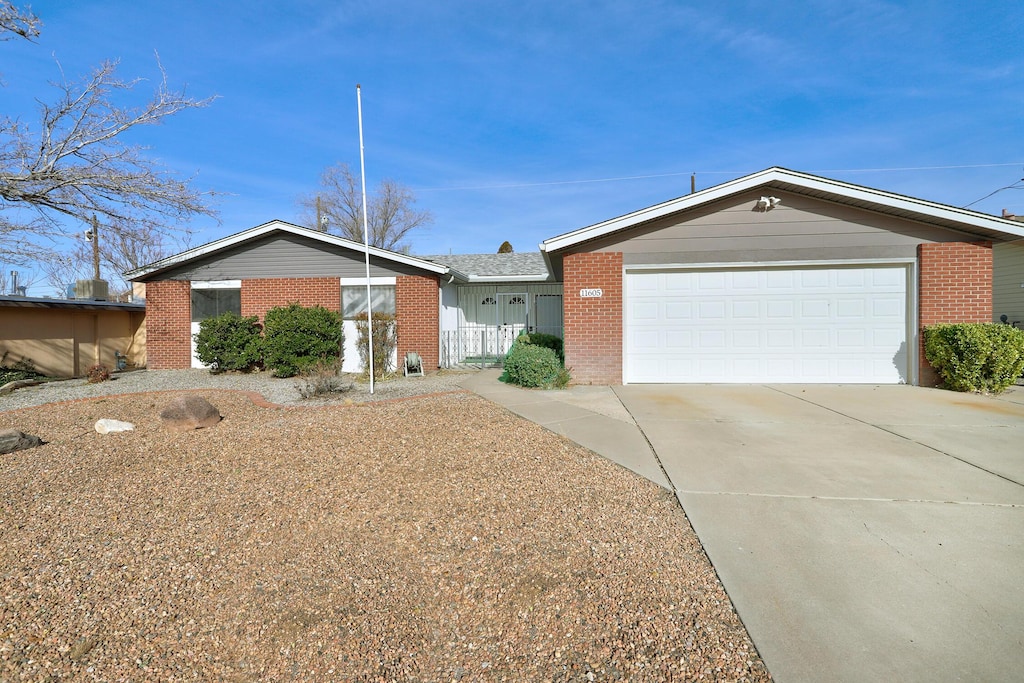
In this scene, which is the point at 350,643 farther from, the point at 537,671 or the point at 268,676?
the point at 537,671

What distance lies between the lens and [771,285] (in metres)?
9.73

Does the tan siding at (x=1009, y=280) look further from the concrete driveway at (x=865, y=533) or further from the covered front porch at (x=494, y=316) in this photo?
the covered front porch at (x=494, y=316)

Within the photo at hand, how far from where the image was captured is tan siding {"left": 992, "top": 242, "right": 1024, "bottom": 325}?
45.4 ft

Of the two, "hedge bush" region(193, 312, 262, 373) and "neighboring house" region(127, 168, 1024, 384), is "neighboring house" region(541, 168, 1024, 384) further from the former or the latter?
"hedge bush" region(193, 312, 262, 373)

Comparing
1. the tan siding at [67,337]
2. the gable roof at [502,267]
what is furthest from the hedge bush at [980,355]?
the tan siding at [67,337]

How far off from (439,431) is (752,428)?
366cm

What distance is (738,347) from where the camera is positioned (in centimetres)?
982

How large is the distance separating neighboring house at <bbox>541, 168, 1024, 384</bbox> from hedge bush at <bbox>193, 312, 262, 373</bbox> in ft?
26.4

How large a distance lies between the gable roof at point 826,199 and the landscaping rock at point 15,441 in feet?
25.0

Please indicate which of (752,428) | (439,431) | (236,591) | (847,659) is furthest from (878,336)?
(236,591)

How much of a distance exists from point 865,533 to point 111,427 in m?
7.61

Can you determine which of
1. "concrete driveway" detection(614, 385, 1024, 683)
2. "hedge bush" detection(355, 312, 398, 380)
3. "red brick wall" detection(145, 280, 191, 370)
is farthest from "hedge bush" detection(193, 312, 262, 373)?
"concrete driveway" detection(614, 385, 1024, 683)

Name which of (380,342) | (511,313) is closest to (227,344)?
(380,342)

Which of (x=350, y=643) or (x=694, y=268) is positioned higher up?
(x=694, y=268)
